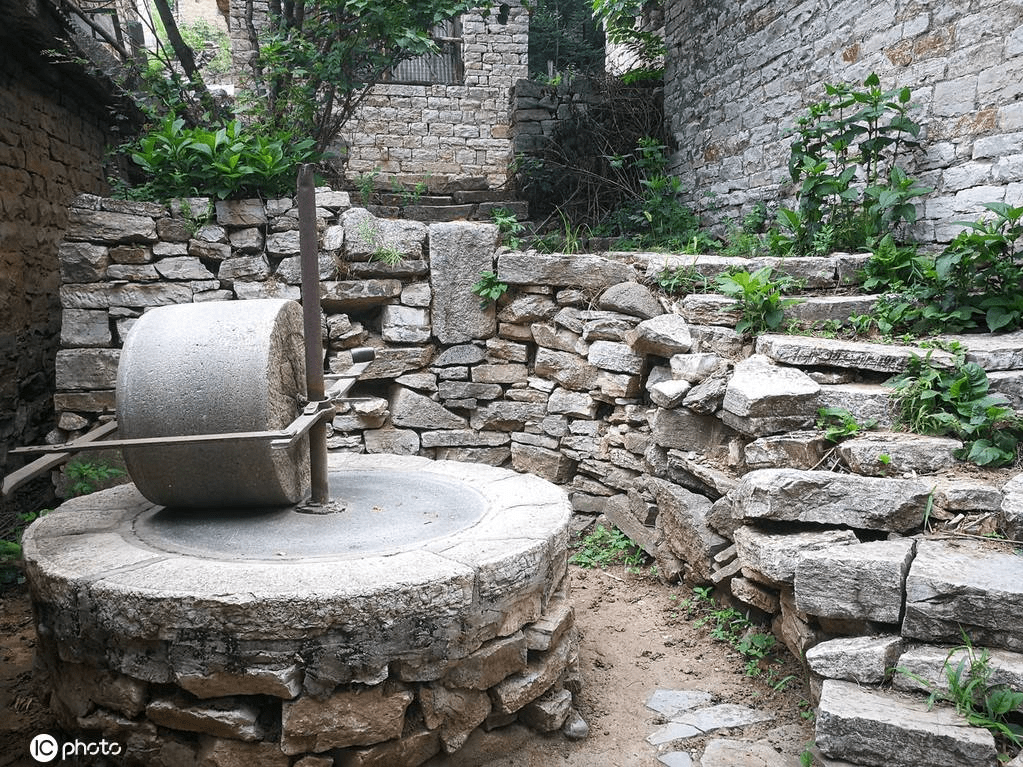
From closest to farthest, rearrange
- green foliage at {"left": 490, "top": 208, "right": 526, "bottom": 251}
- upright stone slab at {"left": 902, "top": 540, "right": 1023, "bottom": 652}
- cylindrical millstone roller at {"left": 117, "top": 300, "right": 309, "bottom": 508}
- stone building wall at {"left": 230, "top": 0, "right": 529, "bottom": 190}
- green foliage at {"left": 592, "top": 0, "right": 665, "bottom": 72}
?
upright stone slab at {"left": 902, "top": 540, "right": 1023, "bottom": 652}
cylindrical millstone roller at {"left": 117, "top": 300, "right": 309, "bottom": 508}
green foliage at {"left": 490, "top": 208, "right": 526, "bottom": 251}
green foliage at {"left": 592, "top": 0, "right": 665, "bottom": 72}
stone building wall at {"left": 230, "top": 0, "right": 529, "bottom": 190}

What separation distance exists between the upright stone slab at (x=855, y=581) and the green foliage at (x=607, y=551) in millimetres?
1891

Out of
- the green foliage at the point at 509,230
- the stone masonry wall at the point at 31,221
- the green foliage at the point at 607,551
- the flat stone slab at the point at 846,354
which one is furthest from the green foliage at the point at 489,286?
the stone masonry wall at the point at 31,221

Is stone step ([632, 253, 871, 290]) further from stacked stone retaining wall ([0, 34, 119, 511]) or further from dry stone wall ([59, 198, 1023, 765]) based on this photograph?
stacked stone retaining wall ([0, 34, 119, 511])

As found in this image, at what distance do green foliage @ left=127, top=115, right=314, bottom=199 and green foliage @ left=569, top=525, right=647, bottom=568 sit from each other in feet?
10.6

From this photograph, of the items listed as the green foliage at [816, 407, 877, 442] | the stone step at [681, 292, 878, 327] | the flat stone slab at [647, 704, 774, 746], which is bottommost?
the flat stone slab at [647, 704, 774, 746]

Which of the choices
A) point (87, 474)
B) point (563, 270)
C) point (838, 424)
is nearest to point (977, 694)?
point (838, 424)

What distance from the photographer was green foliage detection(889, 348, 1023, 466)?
3.16 m

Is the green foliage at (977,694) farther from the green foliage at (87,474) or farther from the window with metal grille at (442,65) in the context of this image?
the window with metal grille at (442,65)

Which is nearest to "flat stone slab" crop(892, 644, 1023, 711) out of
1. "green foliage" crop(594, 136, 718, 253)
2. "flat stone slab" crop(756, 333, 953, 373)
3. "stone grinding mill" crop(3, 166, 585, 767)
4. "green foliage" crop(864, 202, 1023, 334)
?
"stone grinding mill" crop(3, 166, 585, 767)

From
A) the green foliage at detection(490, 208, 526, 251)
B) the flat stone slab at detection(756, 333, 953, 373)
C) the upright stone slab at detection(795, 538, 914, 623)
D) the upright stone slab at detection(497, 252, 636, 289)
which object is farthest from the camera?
the green foliage at detection(490, 208, 526, 251)

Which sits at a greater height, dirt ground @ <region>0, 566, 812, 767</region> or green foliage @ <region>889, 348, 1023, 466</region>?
green foliage @ <region>889, 348, 1023, 466</region>

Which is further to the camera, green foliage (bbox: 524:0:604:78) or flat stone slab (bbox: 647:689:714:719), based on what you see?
green foliage (bbox: 524:0:604:78)

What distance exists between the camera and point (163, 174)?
198 inches

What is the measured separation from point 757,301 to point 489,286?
1.91 m
